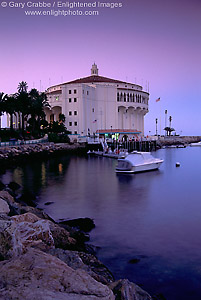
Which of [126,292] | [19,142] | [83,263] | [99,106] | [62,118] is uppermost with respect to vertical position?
[99,106]

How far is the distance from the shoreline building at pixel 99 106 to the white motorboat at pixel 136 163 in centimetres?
5027

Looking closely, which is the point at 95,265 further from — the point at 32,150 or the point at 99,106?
the point at 99,106

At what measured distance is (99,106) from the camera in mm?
90500

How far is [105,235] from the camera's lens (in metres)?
11.7

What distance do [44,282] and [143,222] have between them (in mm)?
10016

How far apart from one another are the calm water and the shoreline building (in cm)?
5667

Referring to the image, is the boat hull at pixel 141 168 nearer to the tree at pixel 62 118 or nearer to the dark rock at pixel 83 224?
the dark rock at pixel 83 224

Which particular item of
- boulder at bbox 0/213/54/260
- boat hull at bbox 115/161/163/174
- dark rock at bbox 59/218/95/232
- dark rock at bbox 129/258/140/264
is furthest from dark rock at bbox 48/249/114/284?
boat hull at bbox 115/161/163/174

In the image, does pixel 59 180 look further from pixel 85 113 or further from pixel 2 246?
pixel 85 113

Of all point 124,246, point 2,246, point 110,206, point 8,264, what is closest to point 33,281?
point 8,264

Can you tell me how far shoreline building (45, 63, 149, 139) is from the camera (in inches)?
3278

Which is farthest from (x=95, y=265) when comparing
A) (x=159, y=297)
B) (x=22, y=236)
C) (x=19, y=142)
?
(x=19, y=142)

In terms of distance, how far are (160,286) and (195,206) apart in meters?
10.5

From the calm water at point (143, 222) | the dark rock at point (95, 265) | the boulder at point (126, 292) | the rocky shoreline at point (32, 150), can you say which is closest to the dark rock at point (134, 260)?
the calm water at point (143, 222)
